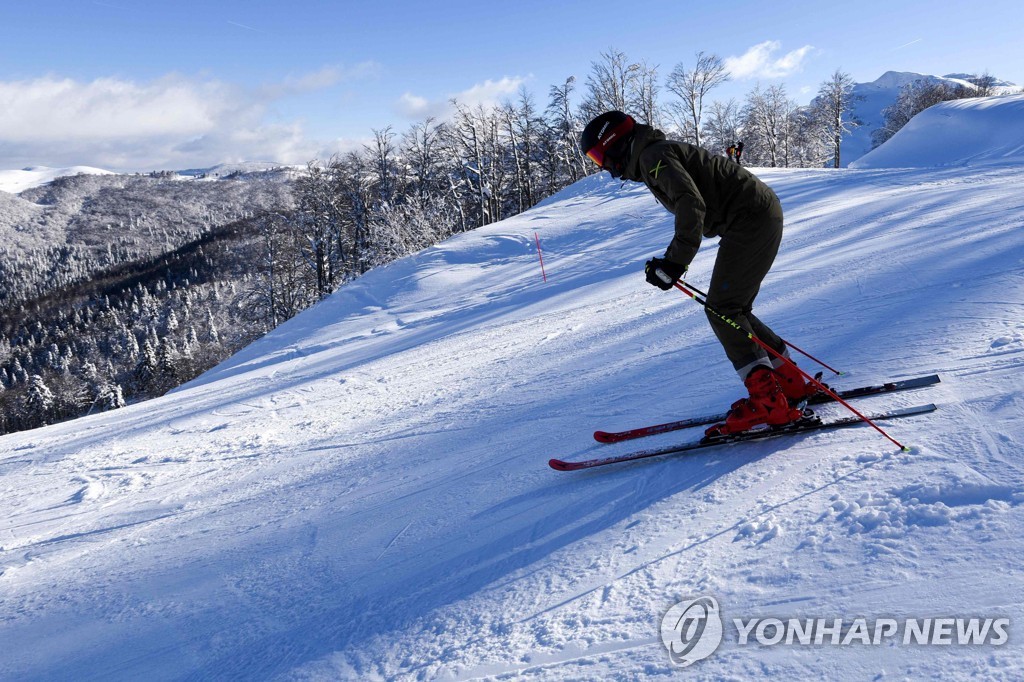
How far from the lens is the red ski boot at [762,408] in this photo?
132 inches

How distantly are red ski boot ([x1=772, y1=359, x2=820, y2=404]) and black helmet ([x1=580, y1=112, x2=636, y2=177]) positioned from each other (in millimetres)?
1653

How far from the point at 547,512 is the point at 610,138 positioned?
2.24 m

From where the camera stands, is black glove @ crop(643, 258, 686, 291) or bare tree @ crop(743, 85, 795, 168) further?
bare tree @ crop(743, 85, 795, 168)

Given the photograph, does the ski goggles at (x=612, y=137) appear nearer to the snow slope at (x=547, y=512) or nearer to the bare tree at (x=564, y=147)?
the snow slope at (x=547, y=512)

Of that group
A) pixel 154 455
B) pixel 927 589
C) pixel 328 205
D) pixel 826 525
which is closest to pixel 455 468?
pixel 826 525

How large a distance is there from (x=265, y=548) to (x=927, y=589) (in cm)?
344

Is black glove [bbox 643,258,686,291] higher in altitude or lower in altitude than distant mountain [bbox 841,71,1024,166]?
lower

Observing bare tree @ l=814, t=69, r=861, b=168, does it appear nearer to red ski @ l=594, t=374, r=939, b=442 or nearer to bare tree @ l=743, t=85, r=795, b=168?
bare tree @ l=743, t=85, r=795, b=168

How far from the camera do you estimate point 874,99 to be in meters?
129

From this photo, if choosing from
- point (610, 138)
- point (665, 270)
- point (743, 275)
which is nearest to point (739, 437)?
point (743, 275)

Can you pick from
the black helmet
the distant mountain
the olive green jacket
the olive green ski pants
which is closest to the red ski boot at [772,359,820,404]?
the olive green ski pants

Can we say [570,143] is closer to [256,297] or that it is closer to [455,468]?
[256,297]

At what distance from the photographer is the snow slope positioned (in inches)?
84.7

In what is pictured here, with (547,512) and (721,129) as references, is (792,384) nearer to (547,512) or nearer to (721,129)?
(547,512)
